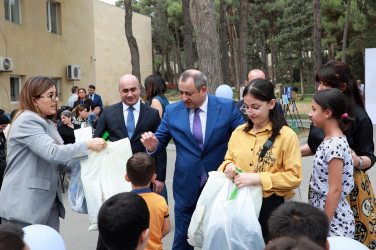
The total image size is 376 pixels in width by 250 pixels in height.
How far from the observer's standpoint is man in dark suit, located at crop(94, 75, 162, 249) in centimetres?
502

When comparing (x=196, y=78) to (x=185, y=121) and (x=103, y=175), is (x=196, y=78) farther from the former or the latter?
(x=103, y=175)

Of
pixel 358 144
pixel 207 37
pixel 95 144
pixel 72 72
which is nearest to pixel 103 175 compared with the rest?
pixel 95 144

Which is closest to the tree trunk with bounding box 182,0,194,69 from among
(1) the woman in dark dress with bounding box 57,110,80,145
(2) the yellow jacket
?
(1) the woman in dark dress with bounding box 57,110,80,145

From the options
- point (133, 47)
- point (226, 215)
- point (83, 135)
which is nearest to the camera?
point (226, 215)

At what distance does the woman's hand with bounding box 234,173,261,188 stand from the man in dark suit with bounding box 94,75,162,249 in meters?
Answer: 1.85

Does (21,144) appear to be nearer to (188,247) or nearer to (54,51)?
(188,247)

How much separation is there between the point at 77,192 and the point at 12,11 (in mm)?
15911

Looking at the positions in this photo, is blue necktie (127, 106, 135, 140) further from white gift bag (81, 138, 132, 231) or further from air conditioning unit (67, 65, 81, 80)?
air conditioning unit (67, 65, 81, 80)

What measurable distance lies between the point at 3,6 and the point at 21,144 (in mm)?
14913

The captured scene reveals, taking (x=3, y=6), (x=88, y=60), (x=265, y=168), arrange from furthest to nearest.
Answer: (x=88, y=60), (x=3, y=6), (x=265, y=168)

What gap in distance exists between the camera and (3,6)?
16.8 meters

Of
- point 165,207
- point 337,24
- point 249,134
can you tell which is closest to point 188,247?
point 165,207

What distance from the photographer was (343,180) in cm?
330

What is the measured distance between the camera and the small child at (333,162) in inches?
126
